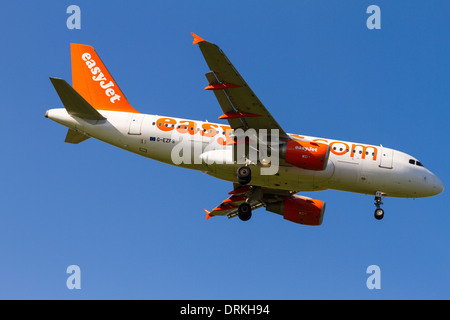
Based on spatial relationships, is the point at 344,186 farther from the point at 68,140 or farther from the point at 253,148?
the point at 68,140

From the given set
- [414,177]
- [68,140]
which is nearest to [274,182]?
[414,177]

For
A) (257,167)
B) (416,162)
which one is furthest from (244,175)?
(416,162)

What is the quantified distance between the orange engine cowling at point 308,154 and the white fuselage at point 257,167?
40.4 inches

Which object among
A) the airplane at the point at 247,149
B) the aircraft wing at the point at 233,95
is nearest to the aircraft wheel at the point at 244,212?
the airplane at the point at 247,149

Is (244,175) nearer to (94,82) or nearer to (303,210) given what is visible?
(303,210)

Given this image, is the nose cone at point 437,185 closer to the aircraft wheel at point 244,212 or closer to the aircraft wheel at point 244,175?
the aircraft wheel at point 244,212

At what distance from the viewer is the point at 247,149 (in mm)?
36531

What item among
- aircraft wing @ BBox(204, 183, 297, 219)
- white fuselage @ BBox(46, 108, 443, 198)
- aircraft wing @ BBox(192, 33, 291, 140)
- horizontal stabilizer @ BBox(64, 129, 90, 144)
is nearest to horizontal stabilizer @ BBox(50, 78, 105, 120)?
white fuselage @ BBox(46, 108, 443, 198)

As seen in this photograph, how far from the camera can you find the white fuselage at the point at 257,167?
121 feet

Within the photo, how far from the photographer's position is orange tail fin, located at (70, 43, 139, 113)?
39719 mm

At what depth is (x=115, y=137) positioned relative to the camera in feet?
125

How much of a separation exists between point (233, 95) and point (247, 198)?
886cm

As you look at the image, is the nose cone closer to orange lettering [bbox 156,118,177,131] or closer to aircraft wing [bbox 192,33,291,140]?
aircraft wing [bbox 192,33,291,140]

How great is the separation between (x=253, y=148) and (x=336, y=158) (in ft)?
→ 15.5
